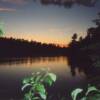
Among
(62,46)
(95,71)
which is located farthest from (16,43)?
(95,71)

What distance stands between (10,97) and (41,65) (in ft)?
1.13

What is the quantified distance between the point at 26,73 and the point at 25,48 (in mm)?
219

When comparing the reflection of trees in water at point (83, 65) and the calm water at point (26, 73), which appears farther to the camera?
the reflection of trees in water at point (83, 65)

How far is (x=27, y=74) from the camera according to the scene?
11.4 ft

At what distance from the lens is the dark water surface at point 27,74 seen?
3.47m

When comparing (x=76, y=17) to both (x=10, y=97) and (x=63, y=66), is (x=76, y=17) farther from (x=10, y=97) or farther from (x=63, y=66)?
(x=10, y=97)

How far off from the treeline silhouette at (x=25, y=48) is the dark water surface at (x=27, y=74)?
43 millimetres

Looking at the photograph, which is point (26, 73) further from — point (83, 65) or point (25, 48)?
point (83, 65)

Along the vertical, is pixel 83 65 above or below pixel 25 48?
below

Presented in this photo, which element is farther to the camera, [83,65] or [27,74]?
[83,65]

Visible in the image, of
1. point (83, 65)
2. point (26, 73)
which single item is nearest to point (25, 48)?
point (26, 73)

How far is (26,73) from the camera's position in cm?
349

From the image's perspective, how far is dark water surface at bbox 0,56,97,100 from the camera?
11.4 feet

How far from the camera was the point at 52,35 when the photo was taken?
360cm
